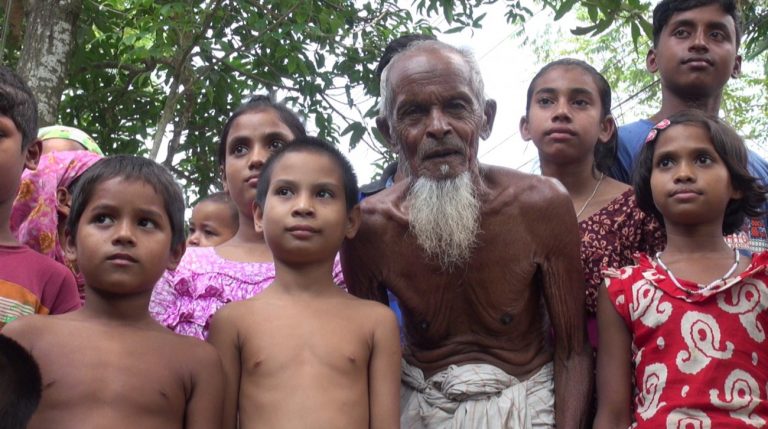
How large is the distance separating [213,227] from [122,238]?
2.50m

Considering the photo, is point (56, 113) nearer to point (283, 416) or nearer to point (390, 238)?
point (390, 238)

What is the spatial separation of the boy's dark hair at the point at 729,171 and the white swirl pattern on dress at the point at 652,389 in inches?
25.1

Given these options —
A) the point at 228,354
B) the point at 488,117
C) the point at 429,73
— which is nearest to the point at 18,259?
the point at 228,354

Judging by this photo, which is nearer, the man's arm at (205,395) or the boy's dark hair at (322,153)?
the man's arm at (205,395)

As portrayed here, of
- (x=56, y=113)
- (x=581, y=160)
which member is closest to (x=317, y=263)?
(x=581, y=160)

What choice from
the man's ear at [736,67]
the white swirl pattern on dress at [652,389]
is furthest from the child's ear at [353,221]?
the man's ear at [736,67]

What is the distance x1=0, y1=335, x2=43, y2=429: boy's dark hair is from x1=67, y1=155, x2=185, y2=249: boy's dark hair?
73 centimetres

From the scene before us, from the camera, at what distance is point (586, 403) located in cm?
302

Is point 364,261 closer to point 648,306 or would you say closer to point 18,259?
point 648,306

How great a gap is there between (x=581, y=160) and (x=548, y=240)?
2.81 ft

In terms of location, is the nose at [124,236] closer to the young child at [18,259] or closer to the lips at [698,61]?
the young child at [18,259]

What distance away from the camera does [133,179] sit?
Result: 286cm

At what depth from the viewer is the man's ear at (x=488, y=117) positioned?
11.3 ft

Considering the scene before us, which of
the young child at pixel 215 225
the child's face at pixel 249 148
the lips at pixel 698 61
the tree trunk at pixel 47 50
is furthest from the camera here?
the young child at pixel 215 225
